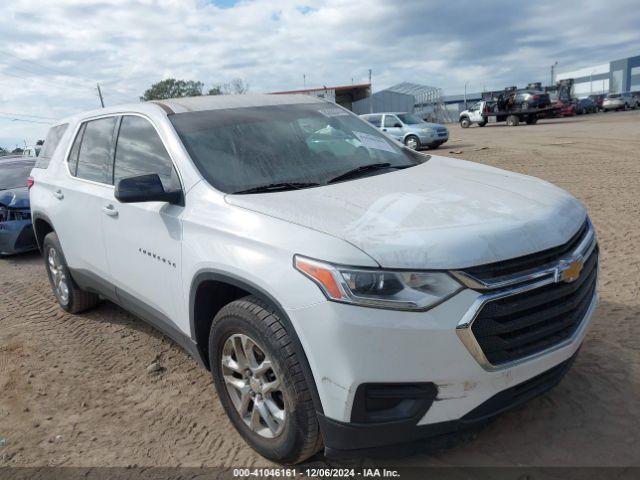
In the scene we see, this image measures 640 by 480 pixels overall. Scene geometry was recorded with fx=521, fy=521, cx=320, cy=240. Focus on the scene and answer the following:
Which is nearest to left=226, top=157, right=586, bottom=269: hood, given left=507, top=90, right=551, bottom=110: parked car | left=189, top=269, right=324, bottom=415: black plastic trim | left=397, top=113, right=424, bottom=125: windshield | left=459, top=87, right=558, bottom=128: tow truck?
left=189, top=269, right=324, bottom=415: black plastic trim

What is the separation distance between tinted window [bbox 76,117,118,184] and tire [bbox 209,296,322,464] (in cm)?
177

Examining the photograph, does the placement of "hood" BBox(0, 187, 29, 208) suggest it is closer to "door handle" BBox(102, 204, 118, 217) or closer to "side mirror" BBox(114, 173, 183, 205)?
"door handle" BBox(102, 204, 118, 217)

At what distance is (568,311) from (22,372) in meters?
3.80

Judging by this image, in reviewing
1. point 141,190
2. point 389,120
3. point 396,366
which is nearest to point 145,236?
point 141,190

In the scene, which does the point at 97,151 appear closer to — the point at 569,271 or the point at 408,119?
the point at 569,271

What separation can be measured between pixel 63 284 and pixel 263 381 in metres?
3.24

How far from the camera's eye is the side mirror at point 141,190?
9.18ft

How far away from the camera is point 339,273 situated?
2.08 metres

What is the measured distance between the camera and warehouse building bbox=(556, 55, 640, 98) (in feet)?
239

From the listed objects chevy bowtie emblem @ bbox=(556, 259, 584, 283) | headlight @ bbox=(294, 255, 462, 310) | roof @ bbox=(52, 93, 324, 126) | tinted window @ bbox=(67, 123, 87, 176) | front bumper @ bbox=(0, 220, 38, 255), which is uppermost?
roof @ bbox=(52, 93, 324, 126)

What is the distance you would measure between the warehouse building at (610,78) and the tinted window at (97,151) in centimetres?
7539

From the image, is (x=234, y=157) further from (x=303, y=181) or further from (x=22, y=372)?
(x=22, y=372)

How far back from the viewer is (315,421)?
230 cm

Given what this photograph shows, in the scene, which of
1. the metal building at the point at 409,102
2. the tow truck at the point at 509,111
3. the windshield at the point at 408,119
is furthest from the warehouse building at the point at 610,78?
the windshield at the point at 408,119
